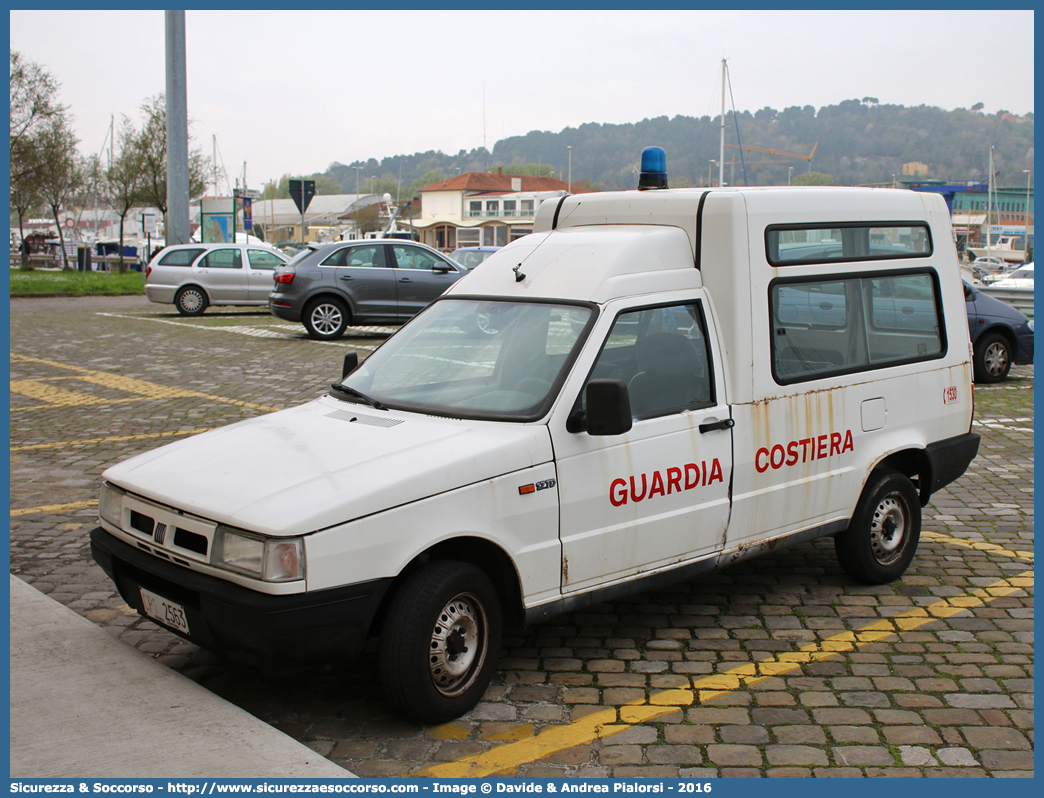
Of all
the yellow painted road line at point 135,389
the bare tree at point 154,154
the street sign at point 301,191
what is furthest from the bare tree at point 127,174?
the yellow painted road line at point 135,389

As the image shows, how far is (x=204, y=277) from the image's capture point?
2380cm

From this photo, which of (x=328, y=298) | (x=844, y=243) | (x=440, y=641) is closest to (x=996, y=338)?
(x=844, y=243)

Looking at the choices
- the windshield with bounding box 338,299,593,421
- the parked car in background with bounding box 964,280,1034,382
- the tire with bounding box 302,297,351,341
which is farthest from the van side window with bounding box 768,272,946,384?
the tire with bounding box 302,297,351,341

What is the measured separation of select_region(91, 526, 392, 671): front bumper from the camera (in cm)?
360

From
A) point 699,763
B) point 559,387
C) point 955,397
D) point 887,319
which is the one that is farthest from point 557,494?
point 955,397

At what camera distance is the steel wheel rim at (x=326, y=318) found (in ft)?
60.0

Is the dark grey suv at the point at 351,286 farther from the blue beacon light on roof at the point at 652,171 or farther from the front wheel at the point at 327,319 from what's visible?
the blue beacon light on roof at the point at 652,171

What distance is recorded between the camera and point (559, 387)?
4.36 meters

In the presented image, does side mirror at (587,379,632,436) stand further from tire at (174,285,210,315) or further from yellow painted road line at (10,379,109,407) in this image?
tire at (174,285,210,315)

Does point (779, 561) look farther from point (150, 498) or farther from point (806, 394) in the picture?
point (150, 498)

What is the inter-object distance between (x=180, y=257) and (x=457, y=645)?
21790 mm

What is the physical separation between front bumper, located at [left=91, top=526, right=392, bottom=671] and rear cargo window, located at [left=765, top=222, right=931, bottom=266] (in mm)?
2806

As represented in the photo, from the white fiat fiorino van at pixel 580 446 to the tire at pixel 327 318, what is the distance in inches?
510

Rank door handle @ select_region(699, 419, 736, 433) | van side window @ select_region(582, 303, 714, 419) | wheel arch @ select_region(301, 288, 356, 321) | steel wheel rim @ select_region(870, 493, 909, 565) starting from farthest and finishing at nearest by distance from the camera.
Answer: wheel arch @ select_region(301, 288, 356, 321)
steel wheel rim @ select_region(870, 493, 909, 565)
door handle @ select_region(699, 419, 736, 433)
van side window @ select_region(582, 303, 714, 419)
